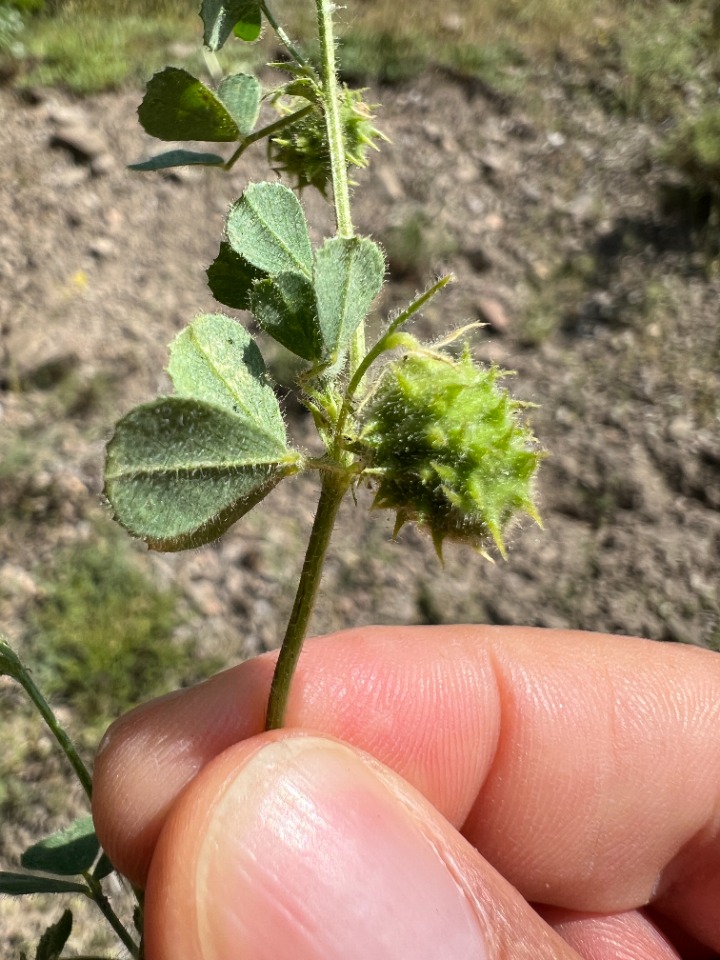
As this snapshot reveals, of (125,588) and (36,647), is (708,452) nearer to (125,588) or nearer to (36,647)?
(125,588)

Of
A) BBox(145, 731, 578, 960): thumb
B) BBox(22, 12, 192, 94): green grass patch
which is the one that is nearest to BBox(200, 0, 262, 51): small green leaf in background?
BBox(145, 731, 578, 960): thumb

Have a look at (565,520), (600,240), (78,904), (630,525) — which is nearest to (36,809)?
(78,904)

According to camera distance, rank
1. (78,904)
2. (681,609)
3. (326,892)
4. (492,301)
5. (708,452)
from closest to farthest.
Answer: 1. (326,892)
2. (78,904)
3. (681,609)
4. (708,452)
5. (492,301)

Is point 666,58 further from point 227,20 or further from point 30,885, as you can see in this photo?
point 30,885

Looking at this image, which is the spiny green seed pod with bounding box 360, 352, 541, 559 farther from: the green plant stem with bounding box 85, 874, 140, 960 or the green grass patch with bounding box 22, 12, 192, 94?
the green grass patch with bounding box 22, 12, 192, 94

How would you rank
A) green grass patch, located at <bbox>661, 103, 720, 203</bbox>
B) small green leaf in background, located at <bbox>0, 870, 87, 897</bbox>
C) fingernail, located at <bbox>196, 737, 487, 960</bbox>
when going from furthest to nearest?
green grass patch, located at <bbox>661, 103, 720, 203</bbox>, small green leaf in background, located at <bbox>0, 870, 87, 897</bbox>, fingernail, located at <bbox>196, 737, 487, 960</bbox>

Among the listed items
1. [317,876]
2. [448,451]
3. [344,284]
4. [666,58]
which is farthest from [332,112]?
[666,58]

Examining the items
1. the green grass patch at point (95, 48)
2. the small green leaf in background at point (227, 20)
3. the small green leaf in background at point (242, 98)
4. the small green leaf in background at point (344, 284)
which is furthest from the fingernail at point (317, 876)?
the green grass patch at point (95, 48)
